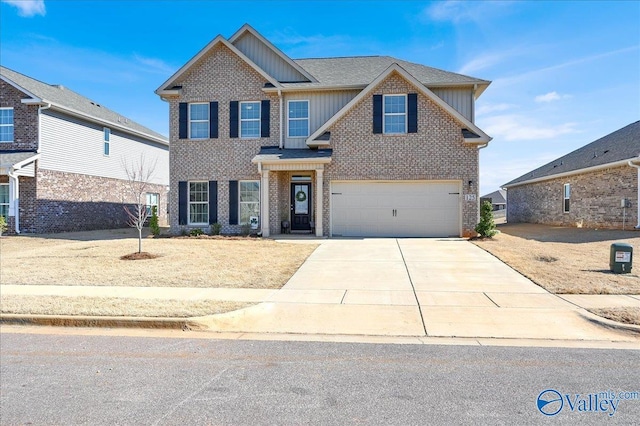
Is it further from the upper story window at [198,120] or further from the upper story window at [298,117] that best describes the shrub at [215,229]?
the upper story window at [298,117]

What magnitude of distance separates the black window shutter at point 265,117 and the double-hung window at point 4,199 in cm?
1295

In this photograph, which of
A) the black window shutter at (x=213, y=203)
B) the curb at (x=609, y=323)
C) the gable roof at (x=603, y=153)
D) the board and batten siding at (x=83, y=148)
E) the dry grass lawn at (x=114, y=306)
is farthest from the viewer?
the board and batten siding at (x=83, y=148)

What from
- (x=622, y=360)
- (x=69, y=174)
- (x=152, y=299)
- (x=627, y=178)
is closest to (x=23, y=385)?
(x=152, y=299)

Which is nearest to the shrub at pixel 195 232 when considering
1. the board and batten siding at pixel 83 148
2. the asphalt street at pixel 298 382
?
the board and batten siding at pixel 83 148

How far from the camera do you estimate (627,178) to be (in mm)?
19312

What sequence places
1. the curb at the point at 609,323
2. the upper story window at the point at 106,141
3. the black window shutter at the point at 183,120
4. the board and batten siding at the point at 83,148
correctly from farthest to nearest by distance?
the upper story window at the point at 106,141, the board and batten siding at the point at 83,148, the black window shutter at the point at 183,120, the curb at the point at 609,323

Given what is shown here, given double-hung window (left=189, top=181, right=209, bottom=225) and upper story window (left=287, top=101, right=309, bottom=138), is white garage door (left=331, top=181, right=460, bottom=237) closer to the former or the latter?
upper story window (left=287, top=101, right=309, bottom=138)

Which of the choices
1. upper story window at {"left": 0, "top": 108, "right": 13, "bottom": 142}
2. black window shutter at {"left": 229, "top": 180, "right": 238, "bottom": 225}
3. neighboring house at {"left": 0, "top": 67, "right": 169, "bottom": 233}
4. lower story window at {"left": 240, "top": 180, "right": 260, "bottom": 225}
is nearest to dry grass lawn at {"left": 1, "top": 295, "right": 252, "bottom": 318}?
black window shutter at {"left": 229, "top": 180, "right": 238, "bottom": 225}

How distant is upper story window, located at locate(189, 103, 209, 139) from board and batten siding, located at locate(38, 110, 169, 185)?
7460mm

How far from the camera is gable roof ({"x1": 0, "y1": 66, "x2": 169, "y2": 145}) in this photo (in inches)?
781

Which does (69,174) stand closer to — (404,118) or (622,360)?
(404,118)

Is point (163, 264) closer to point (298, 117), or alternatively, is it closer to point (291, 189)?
point (291, 189)

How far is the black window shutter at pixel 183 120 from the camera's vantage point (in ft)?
62.7

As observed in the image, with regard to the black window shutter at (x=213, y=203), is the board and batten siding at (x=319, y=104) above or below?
above
